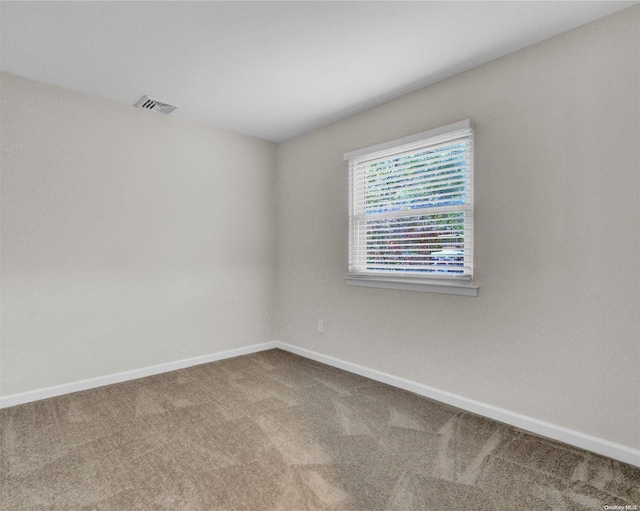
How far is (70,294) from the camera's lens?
2.81 meters

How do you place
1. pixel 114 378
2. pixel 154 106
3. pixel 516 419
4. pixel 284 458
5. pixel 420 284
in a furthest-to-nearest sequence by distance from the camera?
pixel 154 106 < pixel 114 378 < pixel 420 284 < pixel 516 419 < pixel 284 458

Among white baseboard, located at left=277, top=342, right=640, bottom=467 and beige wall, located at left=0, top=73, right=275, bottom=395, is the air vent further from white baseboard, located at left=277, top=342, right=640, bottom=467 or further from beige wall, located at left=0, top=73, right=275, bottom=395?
white baseboard, located at left=277, top=342, right=640, bottom=467

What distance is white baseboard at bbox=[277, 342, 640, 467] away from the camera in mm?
1880

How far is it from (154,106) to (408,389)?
3.23 meters

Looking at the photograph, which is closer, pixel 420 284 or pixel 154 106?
pixel 420 284

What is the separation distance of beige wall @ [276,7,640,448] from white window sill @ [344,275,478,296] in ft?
0.20

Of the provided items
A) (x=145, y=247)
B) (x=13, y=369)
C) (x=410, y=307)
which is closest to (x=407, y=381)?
(x=410, y=307)

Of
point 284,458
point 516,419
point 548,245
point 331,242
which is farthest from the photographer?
point 331,242

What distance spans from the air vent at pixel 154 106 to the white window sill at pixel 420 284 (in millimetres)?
2223

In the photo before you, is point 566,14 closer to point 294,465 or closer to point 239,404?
point 294,465

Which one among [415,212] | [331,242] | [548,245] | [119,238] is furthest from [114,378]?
[548,245]

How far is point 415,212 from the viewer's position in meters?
2.77

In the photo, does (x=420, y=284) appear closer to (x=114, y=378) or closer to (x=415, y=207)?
(x=415, y=207)

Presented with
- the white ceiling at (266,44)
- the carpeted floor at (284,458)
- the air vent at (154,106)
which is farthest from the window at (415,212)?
the air vent at (154,106)
